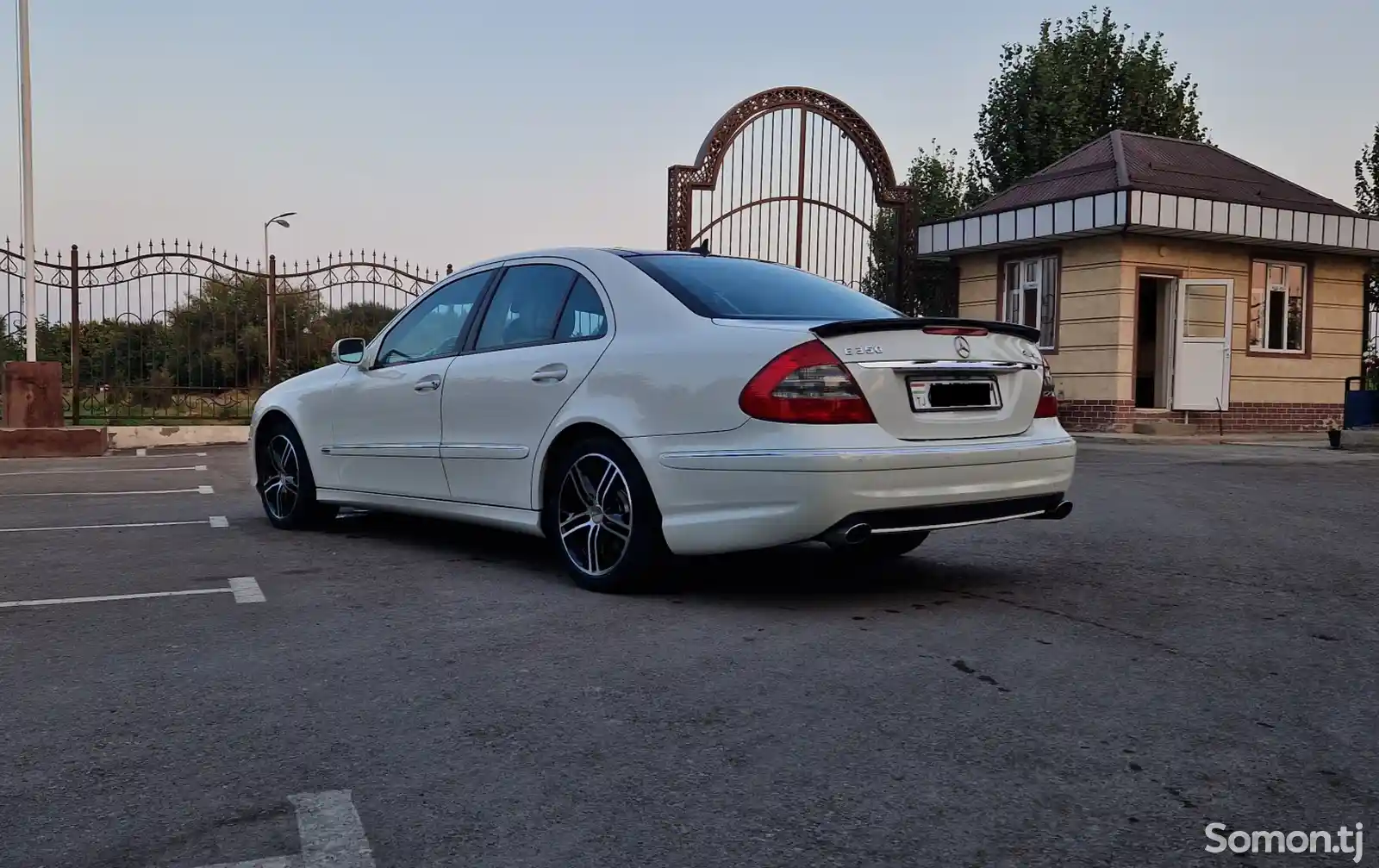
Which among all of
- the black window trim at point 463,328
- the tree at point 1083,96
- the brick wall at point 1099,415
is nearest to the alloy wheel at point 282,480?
the black window trim at point 463,328

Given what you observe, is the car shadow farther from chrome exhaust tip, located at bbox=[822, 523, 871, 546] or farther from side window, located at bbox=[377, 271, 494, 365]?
side window, located at bbox=[377, 271, 494, 365]

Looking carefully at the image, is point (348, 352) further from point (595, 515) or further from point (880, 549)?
point (880, 549)

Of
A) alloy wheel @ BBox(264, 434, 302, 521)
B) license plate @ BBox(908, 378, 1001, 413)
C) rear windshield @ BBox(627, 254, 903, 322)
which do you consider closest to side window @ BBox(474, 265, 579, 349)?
rear windshield @ BBox(627, 254, 903, 322)

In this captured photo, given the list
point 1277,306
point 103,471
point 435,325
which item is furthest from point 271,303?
point 1277,306

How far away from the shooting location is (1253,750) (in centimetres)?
285

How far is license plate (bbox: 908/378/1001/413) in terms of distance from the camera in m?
4.51

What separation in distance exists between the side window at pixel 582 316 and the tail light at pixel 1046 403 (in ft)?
6.08

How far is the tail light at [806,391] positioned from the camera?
14.2 feet

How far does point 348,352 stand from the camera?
6820 millimetres

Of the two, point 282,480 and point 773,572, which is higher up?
point 282,480

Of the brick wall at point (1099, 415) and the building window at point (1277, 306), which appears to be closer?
the brick wall at point (1099, 415)

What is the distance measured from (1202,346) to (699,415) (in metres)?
16.1

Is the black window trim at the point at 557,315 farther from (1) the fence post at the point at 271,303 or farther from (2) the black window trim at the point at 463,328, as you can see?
(1) the fence post at the point at 271,303

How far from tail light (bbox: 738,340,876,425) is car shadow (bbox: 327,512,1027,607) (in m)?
0.80
